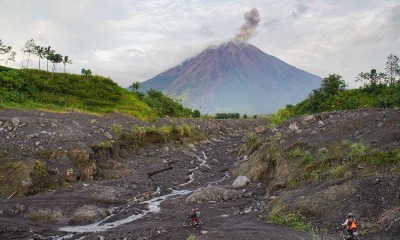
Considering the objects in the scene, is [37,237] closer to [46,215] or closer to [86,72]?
[46,215]

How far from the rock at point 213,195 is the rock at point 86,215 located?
6.59m

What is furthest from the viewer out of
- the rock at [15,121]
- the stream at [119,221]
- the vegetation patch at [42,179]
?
the rock at [15,121]

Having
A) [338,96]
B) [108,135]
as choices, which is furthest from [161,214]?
[338,96]

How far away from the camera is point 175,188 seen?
34.5 meters

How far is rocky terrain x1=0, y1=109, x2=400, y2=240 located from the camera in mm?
20094

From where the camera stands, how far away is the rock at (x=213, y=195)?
2780 cm

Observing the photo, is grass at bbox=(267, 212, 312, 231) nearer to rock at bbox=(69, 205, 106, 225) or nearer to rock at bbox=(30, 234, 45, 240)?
rock at bbox=(69, 205, 106, 225)

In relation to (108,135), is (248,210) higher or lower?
lower

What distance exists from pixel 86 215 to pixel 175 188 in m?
11.3

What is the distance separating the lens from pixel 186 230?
20906mm

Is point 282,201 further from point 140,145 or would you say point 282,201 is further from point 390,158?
point 140,145

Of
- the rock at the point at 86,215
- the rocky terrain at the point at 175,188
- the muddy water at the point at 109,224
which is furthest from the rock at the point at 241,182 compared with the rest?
the rock at the point at 86,215

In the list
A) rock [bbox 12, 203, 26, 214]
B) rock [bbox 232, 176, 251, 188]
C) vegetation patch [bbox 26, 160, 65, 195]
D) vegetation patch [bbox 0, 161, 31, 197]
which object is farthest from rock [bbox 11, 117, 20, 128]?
rock [bbox 232, 176, 251, 188]

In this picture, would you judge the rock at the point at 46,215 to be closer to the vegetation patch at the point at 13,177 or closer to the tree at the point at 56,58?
the vegetation patch at the point at 13,177
